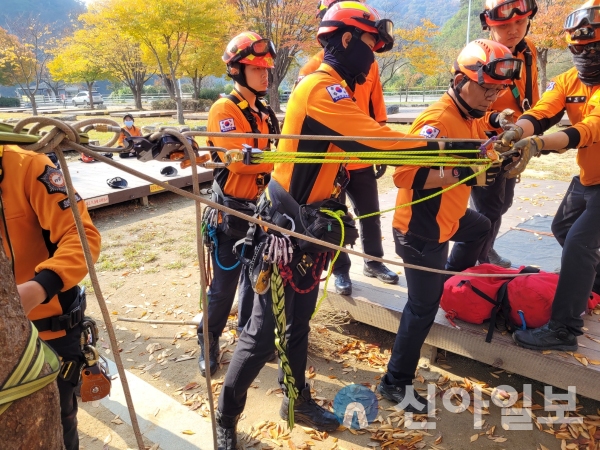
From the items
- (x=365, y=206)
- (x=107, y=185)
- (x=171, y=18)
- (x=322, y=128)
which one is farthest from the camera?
(x=171, y=18)

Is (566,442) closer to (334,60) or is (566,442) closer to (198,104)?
(334,60)

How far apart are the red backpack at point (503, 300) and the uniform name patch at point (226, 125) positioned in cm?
208

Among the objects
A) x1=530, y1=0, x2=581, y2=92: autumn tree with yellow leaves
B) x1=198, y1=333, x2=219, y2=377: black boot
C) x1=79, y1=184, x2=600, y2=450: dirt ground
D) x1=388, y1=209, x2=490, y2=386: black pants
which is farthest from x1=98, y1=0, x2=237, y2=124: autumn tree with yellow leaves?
x1=388, y1=209, x2=490, y2=386: black pants

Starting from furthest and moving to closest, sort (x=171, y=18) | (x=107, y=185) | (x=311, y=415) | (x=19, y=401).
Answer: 1. (x=171, y=18)
2. (x=107, y=185)
3. (x=311, y=415)
4. (x=19, y=401)

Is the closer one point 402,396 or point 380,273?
point 402,396

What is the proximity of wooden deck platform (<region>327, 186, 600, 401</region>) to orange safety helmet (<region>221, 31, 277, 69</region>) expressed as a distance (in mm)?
2033

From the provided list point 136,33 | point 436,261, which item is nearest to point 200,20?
point 136,33

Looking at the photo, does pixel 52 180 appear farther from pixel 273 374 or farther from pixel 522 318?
pixel 522 318

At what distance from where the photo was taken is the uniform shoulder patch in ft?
6.07

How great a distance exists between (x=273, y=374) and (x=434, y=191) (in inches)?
77.7

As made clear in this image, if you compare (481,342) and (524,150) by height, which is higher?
(524,150)

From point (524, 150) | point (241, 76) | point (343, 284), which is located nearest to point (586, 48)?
point (524, 150)

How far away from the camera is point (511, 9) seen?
11.1ft

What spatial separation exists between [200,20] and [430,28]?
1396cm
